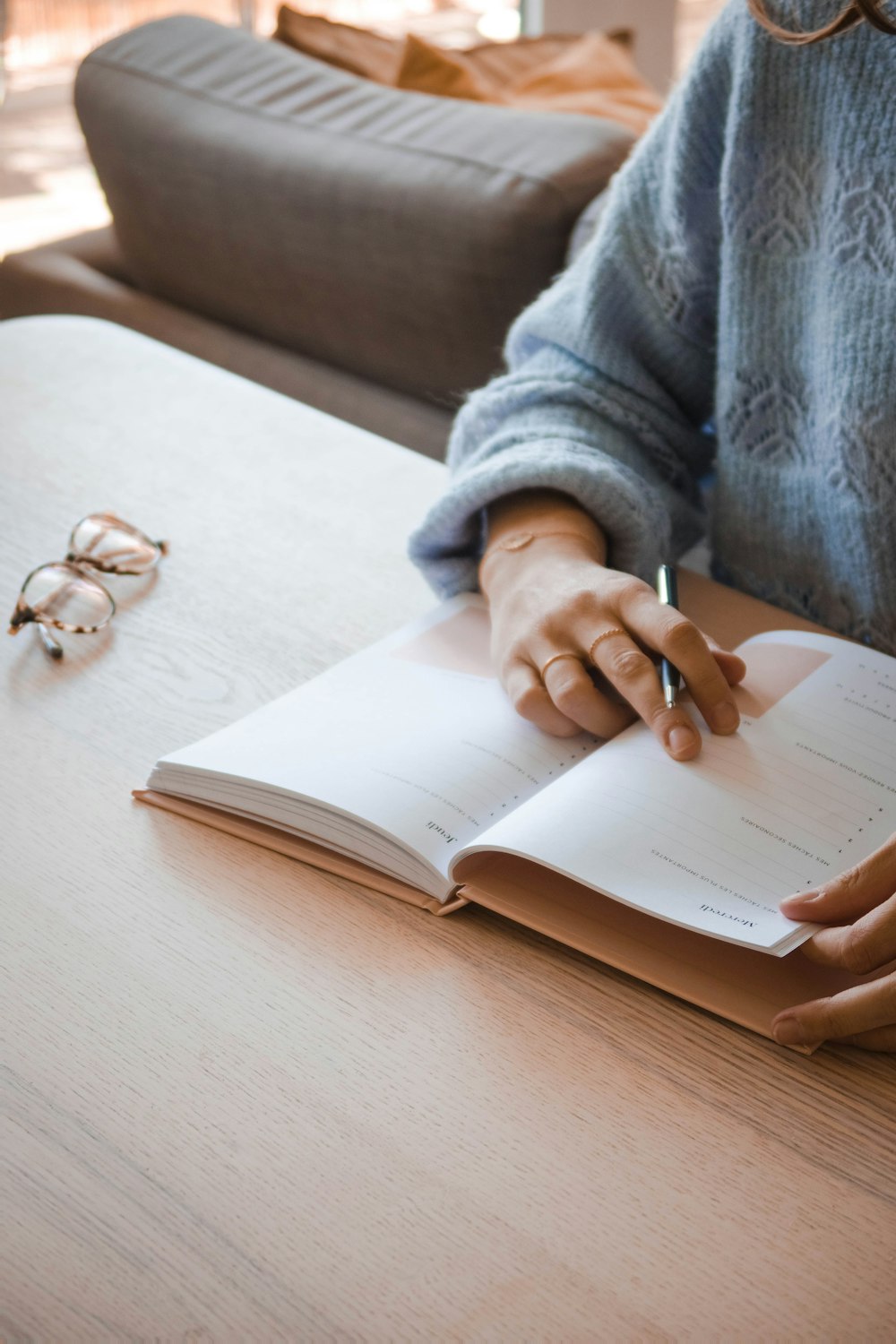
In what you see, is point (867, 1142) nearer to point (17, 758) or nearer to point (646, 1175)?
point (646, 1175)

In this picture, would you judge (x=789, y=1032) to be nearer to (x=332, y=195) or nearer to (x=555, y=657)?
(x=555, y=657)

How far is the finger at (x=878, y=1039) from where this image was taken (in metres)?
0.52

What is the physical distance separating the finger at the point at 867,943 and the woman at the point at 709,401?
14 cm

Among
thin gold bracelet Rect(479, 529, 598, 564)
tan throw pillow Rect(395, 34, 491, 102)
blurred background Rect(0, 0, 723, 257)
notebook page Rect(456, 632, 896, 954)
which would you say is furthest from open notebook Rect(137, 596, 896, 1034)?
blurred background Rect(0, 0, 723, 257)

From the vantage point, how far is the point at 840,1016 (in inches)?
20.1

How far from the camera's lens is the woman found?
719 millimetres

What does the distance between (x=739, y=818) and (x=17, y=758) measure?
1.31ft

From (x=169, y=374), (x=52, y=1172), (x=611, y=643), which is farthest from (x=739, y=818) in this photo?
(x=169, y=374)

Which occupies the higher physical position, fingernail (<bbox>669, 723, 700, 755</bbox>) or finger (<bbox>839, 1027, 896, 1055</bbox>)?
fingernail (<bbox>669, 723, 700, 755</bbox>)

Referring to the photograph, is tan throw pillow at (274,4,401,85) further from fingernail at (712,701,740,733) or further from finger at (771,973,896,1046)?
finger at (771,973,896,1046)

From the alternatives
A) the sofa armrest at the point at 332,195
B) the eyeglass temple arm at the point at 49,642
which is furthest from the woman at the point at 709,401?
the sofa armrest at the point at 332,195

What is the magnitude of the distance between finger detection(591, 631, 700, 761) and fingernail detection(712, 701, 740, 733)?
0.05ft

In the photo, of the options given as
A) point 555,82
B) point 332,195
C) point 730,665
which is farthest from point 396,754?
point 555,82

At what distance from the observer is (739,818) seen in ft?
1.93
